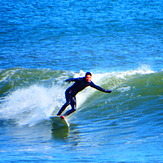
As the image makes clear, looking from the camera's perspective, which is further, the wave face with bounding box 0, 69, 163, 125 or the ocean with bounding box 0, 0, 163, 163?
the wave face with bounding box 0, 69, 163, 125

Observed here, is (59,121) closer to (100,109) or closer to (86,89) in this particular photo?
(100,109)

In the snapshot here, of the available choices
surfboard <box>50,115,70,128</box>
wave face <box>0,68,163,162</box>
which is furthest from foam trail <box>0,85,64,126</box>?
surfboard <box>50,115,70,128</box>

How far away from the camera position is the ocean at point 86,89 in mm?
8430

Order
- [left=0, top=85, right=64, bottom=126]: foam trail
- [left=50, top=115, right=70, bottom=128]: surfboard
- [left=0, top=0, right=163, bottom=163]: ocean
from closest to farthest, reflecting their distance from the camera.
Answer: [left=0, top=0, right=163, bottom=163]: ocean, [left=50, top=115, right=70, bottom=128]: surfboard, [left=0, top=85, right=64, bottom=126]: foam trail

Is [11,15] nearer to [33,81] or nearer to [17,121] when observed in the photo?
[33,81]

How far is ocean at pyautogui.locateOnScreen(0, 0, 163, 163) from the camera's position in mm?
8430

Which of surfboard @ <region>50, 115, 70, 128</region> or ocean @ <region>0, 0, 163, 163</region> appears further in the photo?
surfboard @ <region>50, 115, 70, 128</region>

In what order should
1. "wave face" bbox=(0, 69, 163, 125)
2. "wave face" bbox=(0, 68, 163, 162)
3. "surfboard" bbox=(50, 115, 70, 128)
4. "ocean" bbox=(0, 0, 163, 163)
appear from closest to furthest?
"ocean" bbox=(0, 0, 163, 163) < "wave face" bbox=(0, 68, 163, 162) < "surfboard" bbox=(50, 115, 70, 128) < "wave face" bbox=(0, 69, 163, 125)

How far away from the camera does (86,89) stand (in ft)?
48.9

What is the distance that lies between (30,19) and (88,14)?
5470mm

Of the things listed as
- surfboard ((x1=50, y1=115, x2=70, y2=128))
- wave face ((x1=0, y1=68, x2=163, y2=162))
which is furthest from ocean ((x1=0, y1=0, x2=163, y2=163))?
surfboard ((x1=50, y1=115, x2=70, y2=128))

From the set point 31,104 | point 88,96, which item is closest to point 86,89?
point 88,96

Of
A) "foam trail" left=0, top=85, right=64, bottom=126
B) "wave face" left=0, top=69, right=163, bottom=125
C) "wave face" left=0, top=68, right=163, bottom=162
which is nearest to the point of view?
"wave face" left=0, top=68, right=163, bottom=162

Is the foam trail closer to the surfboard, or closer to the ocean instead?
the ocean
